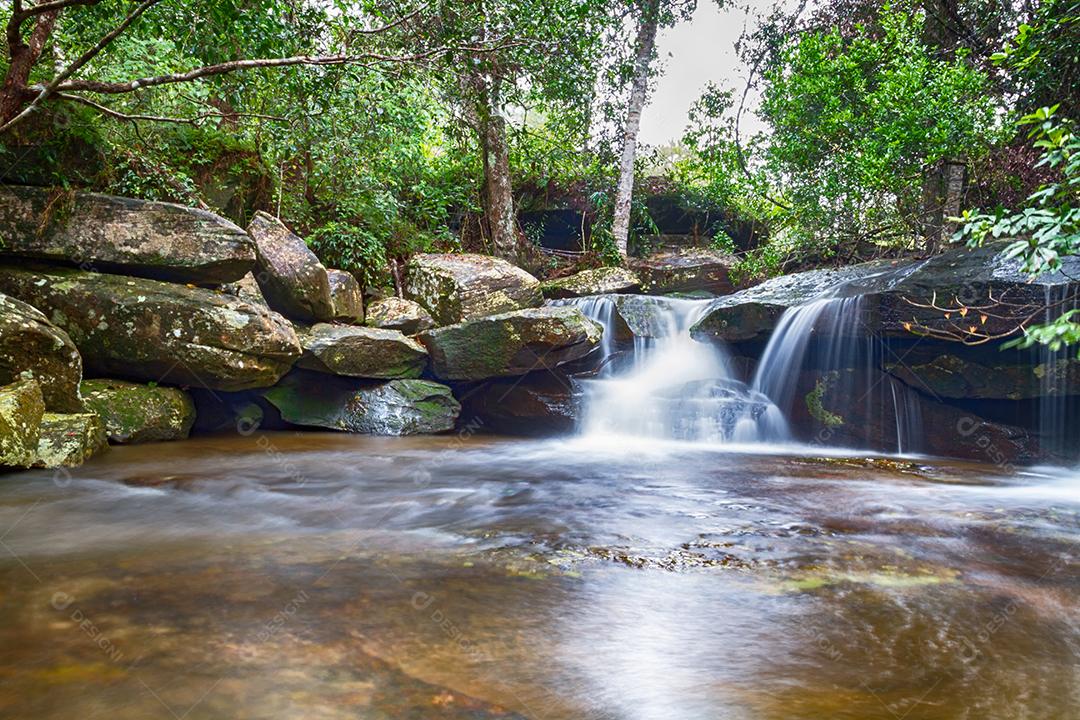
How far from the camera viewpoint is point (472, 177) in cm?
1393

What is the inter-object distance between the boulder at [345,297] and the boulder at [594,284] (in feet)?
11.7

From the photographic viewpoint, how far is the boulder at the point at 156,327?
20.3 ft

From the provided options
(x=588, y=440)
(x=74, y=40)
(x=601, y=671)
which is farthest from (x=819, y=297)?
(x=74, y=40)

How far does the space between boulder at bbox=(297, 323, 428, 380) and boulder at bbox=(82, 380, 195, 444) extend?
1.45 m

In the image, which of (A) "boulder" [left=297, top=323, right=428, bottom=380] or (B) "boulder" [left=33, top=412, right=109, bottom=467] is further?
(A) "boulder" [left=297, top=323, right=428, bottom=380]

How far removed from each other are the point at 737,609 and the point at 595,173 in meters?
13.3

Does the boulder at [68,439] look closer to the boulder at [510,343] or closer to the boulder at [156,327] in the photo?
the boulder at [156,327]

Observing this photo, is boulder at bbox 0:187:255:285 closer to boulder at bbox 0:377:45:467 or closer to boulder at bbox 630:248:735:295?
boulder at bbox 0:377:45:467

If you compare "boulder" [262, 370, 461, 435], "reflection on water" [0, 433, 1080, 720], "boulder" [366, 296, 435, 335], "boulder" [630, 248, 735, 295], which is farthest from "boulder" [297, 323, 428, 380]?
Result: "boulder" [630, 248, 735, 295]

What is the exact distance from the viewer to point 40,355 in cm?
517

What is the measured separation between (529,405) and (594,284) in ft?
13.8

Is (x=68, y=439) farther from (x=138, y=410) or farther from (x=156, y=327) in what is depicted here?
(x=156, y=327)

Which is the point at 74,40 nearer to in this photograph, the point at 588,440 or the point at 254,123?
the point at 254,123

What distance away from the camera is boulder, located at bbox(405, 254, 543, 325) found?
10039 mm
